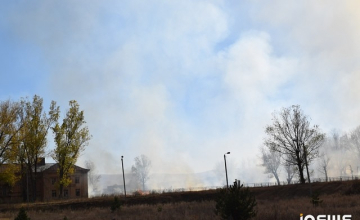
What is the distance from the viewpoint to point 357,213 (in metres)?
20.3

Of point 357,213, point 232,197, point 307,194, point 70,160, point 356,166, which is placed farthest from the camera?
point 356,166

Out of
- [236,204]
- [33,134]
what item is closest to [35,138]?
[33,134]

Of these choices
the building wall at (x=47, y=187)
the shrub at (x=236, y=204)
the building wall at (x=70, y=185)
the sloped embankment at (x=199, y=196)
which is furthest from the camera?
the building wall at (x=70, y=185)

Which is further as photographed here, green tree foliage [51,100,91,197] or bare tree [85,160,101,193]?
bare tree [85,160,101,193]

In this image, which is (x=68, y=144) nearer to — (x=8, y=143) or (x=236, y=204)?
(x=8, y=143)

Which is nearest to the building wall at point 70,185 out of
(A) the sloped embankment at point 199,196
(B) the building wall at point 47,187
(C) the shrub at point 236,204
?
(B) the building wall at point 47,187

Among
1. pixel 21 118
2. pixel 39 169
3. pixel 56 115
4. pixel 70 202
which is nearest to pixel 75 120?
pixel 56 115

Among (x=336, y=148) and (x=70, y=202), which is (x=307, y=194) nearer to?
(x=70, y=202)

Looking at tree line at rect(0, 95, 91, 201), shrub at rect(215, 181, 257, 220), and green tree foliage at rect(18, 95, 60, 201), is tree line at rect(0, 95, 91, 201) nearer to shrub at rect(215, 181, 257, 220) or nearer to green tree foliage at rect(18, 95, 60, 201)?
green tree foliage at rect(18, 95, 60, 201)

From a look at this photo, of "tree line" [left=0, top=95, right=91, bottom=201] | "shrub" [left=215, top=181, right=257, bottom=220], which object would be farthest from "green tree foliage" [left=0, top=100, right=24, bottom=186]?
"shrub" [left=215, top=181, right=257, bottom=220]

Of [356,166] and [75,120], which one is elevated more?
[75,120]

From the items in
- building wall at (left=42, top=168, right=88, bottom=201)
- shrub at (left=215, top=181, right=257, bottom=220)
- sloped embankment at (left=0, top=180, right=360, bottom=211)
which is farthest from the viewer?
building wall at (left=42, top=168, right=88, bottom=201)

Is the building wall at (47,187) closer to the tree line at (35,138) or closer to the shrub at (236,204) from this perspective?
the tree line at (35,138)

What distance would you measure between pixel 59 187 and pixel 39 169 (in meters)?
17.5
